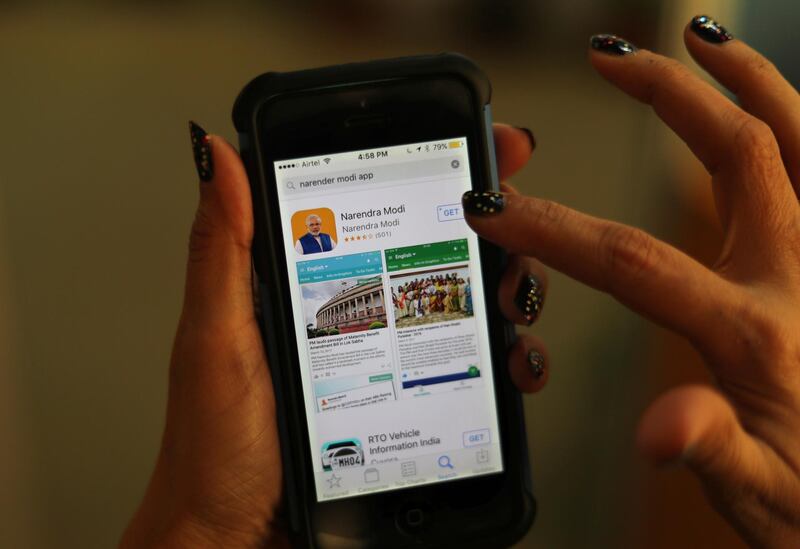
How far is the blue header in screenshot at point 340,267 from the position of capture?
0.65 metres

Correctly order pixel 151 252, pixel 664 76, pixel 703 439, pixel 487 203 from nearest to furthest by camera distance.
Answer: pixel 703 439 → pixel 487 203 → pixel 664 76 → pixel 151 252

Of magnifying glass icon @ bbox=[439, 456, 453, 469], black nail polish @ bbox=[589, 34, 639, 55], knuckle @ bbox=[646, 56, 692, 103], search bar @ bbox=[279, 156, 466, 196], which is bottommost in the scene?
magnifying glass icon @ bbox=[439, 456, 453, 469]

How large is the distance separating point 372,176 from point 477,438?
249mm

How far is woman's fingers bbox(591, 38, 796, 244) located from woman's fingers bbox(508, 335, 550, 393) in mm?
196

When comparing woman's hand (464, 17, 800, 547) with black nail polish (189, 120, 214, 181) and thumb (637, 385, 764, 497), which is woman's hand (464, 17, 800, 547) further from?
black nail polish (189, 120, 214, 181)

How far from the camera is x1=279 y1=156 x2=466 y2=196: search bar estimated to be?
641 mm

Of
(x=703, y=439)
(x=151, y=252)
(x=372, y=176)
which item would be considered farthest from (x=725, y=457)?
(x=151, y=252)

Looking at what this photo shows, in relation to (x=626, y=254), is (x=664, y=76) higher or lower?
higher

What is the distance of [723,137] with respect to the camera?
591 millimetres

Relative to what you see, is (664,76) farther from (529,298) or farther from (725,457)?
(725,457)

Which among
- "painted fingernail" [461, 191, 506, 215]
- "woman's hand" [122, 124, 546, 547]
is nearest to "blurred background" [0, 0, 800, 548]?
"woman's hand" [122, 124, 546, 547]

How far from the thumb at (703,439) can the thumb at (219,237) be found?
0.36 metres

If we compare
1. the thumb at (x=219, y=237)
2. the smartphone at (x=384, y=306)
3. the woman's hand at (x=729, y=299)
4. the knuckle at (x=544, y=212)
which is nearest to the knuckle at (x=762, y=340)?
the woman's hand at (x=729, y=299)

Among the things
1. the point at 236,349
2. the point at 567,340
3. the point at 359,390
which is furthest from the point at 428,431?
the point at 567,340
